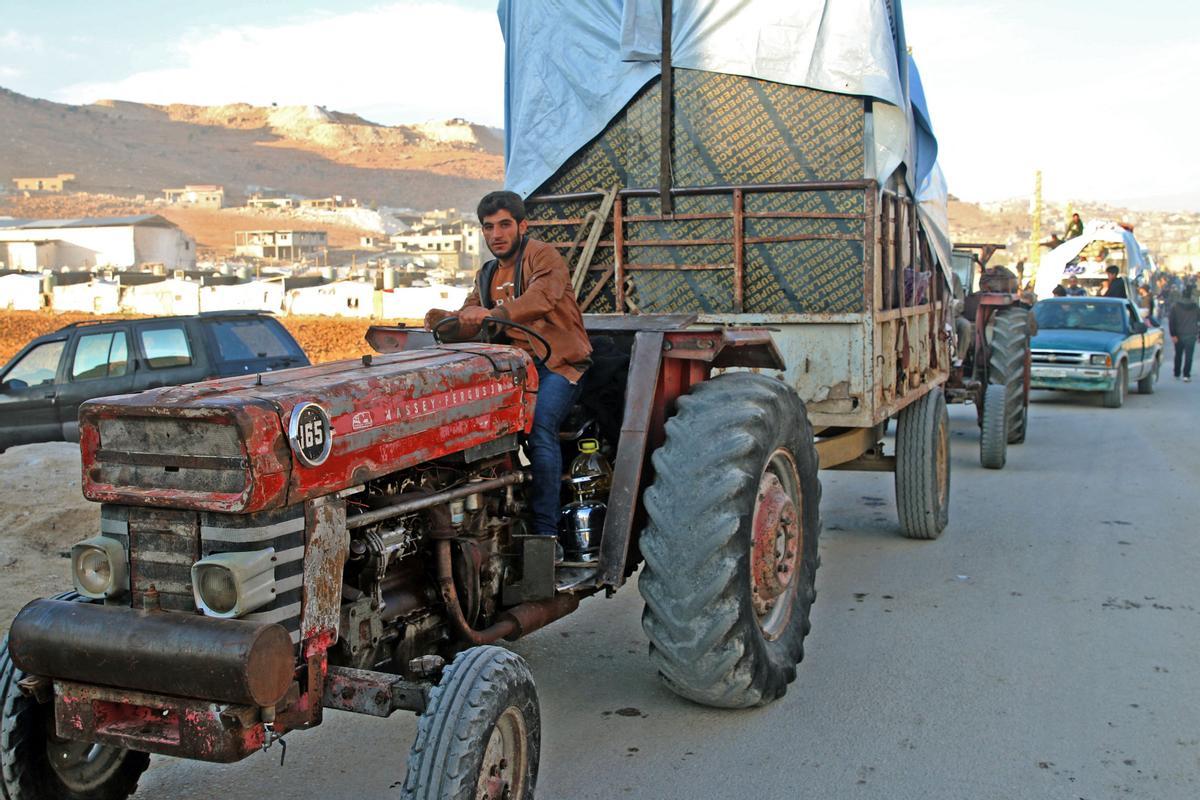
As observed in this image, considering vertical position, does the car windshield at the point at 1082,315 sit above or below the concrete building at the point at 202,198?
below

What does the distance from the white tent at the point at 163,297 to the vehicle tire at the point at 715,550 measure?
53.0 m

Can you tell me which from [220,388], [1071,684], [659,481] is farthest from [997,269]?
[220,388]

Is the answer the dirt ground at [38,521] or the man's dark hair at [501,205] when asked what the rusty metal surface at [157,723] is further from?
the dirt ground at [38,521]

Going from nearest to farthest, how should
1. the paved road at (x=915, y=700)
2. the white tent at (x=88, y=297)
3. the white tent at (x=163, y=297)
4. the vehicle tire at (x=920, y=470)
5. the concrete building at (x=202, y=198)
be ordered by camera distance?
the paved road at (x=915, y=700), the vehicle tire at (x=920, y=470), the white tent at (x=163, y=297), the white tent at (x=88, y=297), the concrete building at (x=202, y=198)

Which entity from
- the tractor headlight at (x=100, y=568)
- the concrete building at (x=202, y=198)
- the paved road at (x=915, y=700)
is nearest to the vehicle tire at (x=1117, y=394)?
the paved road at (x=915, y=700)

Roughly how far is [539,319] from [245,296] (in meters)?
53.1

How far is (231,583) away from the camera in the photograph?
3164 millimetres

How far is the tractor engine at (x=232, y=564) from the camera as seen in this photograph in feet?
10.4

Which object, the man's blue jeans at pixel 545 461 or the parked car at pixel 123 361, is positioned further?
the parked car at pixel 123 361

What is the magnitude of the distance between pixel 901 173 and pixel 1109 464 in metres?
5.56

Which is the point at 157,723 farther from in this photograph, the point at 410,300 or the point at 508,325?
the point at 410,300

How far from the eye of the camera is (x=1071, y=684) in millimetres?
5195

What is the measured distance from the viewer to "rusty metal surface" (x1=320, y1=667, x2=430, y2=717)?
3410 mm

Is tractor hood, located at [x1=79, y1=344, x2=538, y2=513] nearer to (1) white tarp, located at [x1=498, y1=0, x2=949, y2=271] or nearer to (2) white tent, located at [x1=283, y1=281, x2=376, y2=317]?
(1) white tarp, located at [x1=498, y1=0, x2=949, y2=271]
